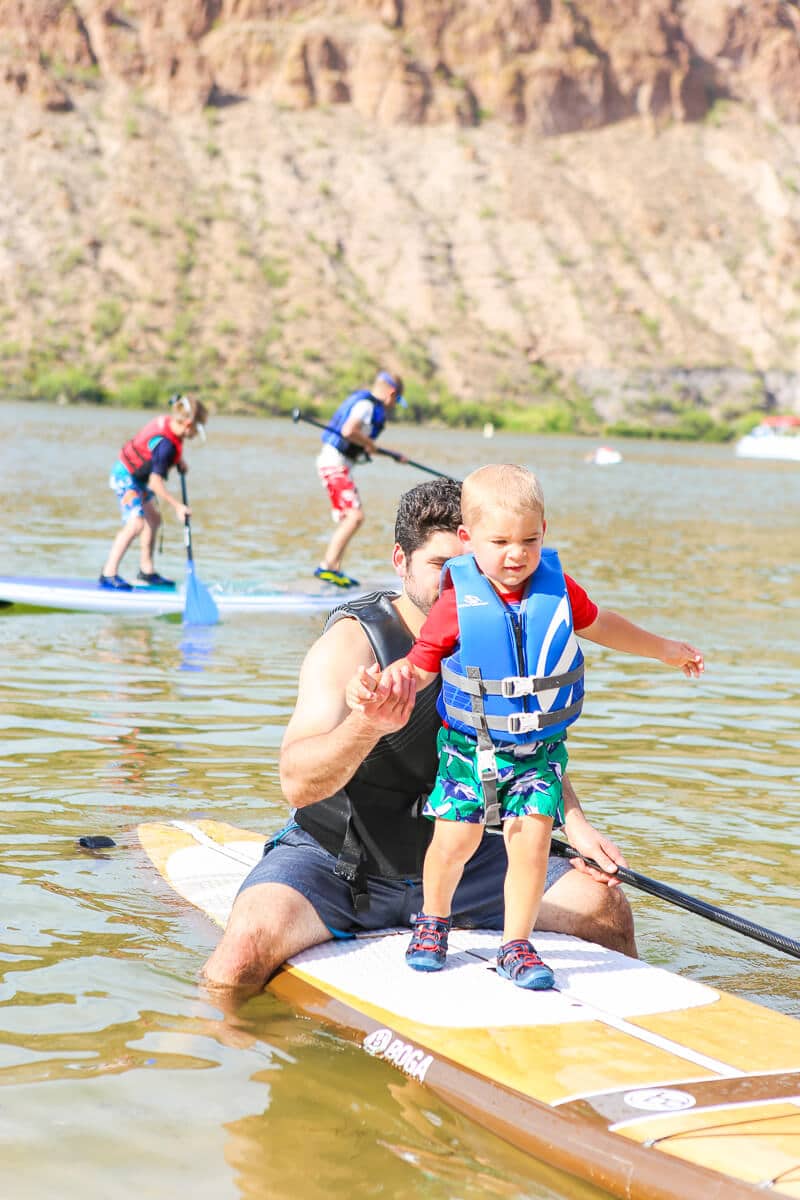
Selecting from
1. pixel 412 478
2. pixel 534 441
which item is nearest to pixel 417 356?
pixel 534 441

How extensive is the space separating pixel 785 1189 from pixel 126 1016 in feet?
6.49

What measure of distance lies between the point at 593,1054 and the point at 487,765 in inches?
31.6

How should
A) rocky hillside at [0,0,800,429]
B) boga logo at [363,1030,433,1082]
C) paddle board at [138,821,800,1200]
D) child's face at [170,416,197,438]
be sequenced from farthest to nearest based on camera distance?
1. rocky hillside at [0,0,800,429]
2. child's face at [170,416,197,438]
3. boga logo at [363,1030,433,1082]
4. paddle board at [138,821,800,1200]

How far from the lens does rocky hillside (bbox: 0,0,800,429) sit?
73188mm

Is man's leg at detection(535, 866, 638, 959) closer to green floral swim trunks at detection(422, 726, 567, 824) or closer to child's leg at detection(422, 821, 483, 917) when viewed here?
child's leg at detection(422, 821, 483, 917)

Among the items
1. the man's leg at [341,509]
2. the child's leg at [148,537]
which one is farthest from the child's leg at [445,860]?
the man's leg at [341,509]

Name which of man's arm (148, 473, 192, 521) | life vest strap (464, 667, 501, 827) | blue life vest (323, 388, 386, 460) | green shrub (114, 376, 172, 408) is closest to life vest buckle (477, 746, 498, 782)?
life vest strap (464, 667, 501, 827)

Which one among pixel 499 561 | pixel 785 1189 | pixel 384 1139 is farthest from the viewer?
pixel 499 561

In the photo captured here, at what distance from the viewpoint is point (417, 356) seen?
7419 centimetres

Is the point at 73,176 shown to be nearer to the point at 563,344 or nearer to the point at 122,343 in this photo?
the point at 122,343

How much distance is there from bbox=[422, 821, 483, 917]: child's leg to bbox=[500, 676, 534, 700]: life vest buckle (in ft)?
1.22

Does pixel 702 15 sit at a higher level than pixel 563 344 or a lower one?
higher

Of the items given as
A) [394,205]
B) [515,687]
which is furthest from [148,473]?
[394,205]

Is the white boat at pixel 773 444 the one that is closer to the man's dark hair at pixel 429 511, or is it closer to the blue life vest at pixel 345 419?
the blue life vest at pixel 345 419
